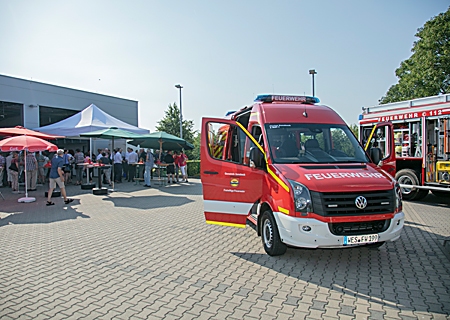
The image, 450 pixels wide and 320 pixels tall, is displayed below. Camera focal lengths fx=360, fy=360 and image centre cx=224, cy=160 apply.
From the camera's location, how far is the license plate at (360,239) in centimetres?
512

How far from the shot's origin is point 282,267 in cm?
552

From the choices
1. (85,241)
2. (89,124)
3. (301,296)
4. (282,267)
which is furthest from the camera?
(89,124)

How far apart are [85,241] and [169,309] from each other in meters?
3.64

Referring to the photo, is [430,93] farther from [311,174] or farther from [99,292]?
[99,292]

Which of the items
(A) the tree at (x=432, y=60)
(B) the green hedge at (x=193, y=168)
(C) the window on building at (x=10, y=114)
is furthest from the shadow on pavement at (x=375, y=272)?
(C) the window on building at (x=10, y=114)

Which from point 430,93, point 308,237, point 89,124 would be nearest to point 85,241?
point 308,237

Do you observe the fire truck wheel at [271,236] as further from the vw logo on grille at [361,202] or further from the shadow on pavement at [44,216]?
the shadow on pavement at [44,216]

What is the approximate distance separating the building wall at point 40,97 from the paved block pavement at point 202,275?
16352mm

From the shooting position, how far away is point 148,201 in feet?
40.8

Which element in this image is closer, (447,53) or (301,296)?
(301,296)

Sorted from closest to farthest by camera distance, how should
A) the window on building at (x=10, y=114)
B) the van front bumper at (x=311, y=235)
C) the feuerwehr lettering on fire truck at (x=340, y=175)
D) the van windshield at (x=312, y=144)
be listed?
the van front bumper at (x=311, y=235) < the feuerwehr lettering on fire truck at (x=340, y=175) < the van windshield at (x=312, y=144) < the window on building at (x=10, y=114)

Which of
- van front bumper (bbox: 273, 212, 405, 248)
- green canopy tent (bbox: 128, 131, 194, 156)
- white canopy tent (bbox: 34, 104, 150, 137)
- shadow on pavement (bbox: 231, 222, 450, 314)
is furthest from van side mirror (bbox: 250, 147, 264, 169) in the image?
white canopy tent (bbox: 34, 104, 150, 137)

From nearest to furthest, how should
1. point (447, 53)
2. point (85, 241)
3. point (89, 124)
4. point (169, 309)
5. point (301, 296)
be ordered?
point (169, 309), point (301, 296), point (85, 241), point (89, 124), point (447, 53)

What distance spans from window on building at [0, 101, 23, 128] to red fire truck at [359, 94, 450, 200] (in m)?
21.3
